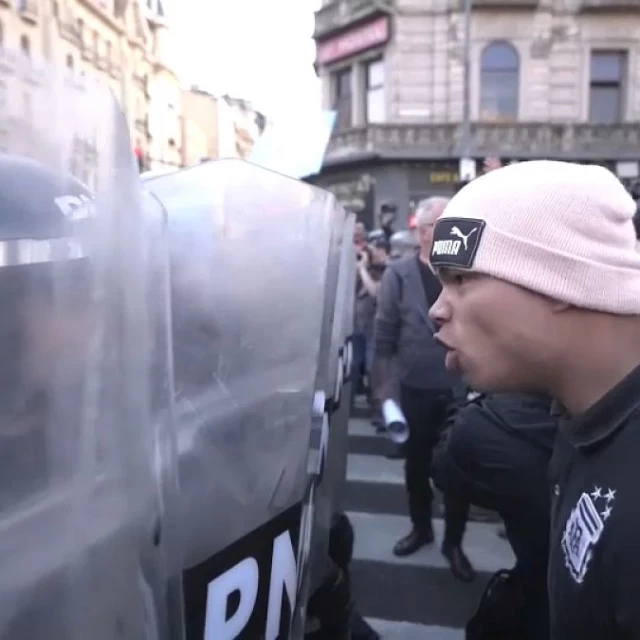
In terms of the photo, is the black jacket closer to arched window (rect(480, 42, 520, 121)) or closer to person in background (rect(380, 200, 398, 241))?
person in background (rect(380, 200, 398, 241))

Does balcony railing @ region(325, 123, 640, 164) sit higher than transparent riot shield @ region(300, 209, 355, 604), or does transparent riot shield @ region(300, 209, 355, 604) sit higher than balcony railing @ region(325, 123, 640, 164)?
balcony railing @ region(325, 123, 640, 164)

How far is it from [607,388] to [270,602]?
608mm

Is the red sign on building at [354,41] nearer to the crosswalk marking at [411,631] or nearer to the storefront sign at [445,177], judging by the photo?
the storefront sign at [445,177]

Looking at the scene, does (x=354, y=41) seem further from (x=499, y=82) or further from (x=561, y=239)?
(x=561, y=239)

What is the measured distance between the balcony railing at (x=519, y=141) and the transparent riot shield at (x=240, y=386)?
62.0ft

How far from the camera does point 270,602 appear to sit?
1.28m

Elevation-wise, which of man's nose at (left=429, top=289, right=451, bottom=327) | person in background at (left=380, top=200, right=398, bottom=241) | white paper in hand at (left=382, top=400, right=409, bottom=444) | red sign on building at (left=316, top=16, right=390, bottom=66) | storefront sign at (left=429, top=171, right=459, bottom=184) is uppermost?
red sign on building at (left=316, top=16, right=390, bottom=66)

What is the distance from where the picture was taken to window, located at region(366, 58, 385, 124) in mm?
20609

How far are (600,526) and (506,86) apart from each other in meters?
20.3

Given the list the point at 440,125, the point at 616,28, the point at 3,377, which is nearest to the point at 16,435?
the point at 3,377

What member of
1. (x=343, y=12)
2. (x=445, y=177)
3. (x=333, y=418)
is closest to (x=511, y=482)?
(x=333, y=418)

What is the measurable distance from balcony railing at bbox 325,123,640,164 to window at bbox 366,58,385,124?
0.91 metres

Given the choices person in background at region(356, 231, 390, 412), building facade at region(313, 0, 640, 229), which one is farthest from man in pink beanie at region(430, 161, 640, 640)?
building facade at region(313, 0, 640, 229)

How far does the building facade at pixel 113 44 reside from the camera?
112 centimetres
